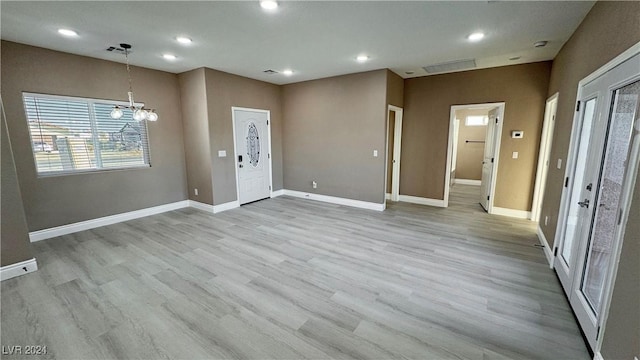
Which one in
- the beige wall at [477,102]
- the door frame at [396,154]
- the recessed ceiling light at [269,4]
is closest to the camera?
the recessed ceiling light at [269,4]

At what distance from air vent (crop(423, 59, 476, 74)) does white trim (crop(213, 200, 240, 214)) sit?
185 inches

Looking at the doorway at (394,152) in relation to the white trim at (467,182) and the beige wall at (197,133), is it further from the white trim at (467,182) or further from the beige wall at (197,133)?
the beige wall at (197,133)

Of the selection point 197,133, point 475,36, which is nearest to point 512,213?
point 475,36

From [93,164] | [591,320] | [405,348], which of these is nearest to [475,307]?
[591,320]

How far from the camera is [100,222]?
4.39m

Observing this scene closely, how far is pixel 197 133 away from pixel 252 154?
1256mm

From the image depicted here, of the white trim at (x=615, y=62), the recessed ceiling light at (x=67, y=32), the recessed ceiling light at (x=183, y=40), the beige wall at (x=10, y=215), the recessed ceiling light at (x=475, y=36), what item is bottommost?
the beige wall at (x=10, y=215)

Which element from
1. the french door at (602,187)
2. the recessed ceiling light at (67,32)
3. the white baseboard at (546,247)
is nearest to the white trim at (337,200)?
the white baseboard at (546,247)

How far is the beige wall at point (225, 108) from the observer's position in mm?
4914

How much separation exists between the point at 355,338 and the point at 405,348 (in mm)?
368

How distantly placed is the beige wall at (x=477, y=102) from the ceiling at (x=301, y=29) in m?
0.43

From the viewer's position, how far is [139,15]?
2.67m

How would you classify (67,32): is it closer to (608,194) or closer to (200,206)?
(200,206)

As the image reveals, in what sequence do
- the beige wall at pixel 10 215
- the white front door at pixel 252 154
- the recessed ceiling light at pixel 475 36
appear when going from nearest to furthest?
1. the beige wall at pixel 10 215
2. the recessed ceiling light at pixel 475 36
3. the white front door at pixel 252 154
